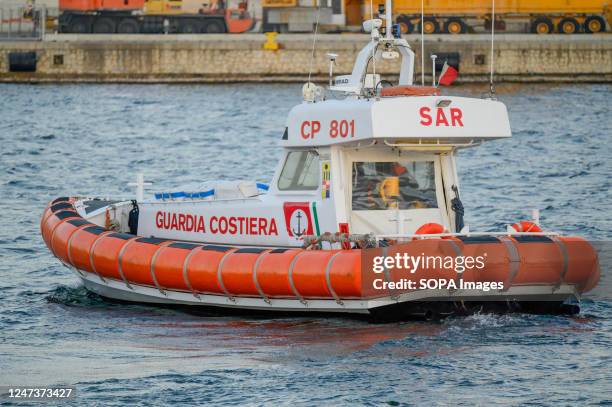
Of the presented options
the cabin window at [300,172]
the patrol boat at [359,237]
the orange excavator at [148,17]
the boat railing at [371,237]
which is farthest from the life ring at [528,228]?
the orange excavator at [148,17]

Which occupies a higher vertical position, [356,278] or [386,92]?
[386,92]

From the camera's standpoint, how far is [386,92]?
17156mm

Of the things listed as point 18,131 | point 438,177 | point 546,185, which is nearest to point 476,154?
point 546,185

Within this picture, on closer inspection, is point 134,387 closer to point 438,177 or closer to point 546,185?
point 438,177

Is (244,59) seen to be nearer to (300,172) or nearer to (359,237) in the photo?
(300,172)

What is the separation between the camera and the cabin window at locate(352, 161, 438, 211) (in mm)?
17562

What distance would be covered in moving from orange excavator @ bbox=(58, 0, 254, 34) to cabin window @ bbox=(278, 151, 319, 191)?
48.1 meters

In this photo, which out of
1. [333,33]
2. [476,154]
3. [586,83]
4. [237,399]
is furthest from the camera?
[333,33]

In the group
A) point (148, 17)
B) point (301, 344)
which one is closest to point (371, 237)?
point (301, 344)

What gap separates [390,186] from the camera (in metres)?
17.6

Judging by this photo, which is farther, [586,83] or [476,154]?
[586,83]

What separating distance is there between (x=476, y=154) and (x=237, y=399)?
24919 millimetres

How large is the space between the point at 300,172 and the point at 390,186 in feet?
3.92

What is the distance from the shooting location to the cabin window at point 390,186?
17.6 m
